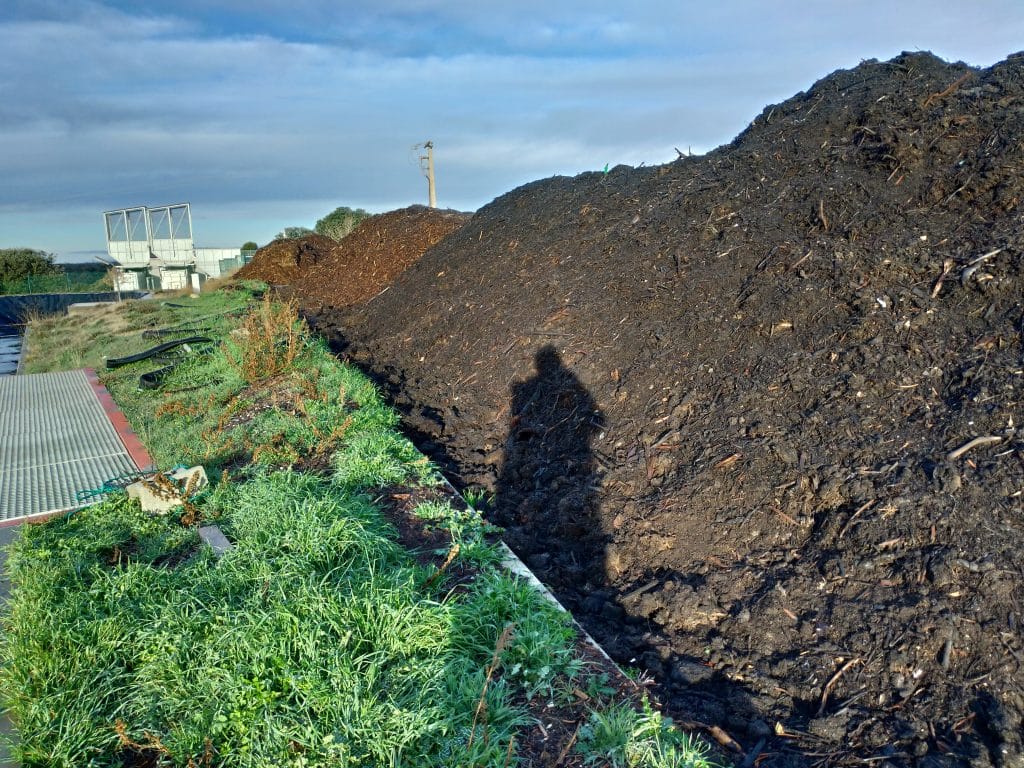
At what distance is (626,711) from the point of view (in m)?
2.44

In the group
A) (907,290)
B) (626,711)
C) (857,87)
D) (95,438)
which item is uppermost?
(857,87)

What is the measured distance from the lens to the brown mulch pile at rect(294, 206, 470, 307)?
519 inches

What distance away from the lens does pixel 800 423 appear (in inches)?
146

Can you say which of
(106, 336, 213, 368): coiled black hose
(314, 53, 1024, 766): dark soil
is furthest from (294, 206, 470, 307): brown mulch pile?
(314, 53, 1024, 766): dark soil

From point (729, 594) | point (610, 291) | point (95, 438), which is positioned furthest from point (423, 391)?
point (729, 594)

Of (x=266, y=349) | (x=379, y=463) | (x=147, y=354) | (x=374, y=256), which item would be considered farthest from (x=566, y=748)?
(x=374, y=256)

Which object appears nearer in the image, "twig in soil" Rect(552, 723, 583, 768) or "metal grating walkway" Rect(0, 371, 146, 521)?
"twig in soil" Rect(552, 723, 583, 768)

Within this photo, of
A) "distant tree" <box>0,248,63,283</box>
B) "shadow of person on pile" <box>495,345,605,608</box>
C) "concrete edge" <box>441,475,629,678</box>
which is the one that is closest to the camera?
"concrete edge" <box>441,475,629,678</box>

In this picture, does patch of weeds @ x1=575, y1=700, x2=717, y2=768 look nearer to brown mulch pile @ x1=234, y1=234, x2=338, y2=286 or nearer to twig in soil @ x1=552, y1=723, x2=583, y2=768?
twig in soil @ x1=552, y1=723, x2=583, y2=768

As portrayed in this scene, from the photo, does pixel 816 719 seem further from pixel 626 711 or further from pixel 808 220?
pixel 808 220

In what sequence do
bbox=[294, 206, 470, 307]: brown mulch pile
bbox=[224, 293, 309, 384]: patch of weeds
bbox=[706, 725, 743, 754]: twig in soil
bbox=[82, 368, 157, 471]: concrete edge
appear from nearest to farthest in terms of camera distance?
1. bbox=[706, 725, 743, 754]: twig in soil
2. bbox=[82, 368, 157, 471]: concrete edge
3. bbox=[224, 293, 309, 384]: patch of weeds
4. bbox=[294, 206, 470, 307]: brown mulch pile

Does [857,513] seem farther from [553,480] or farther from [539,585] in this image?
[553,480]

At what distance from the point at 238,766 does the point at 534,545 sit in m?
2.02

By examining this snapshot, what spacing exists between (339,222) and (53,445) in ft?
59.3
